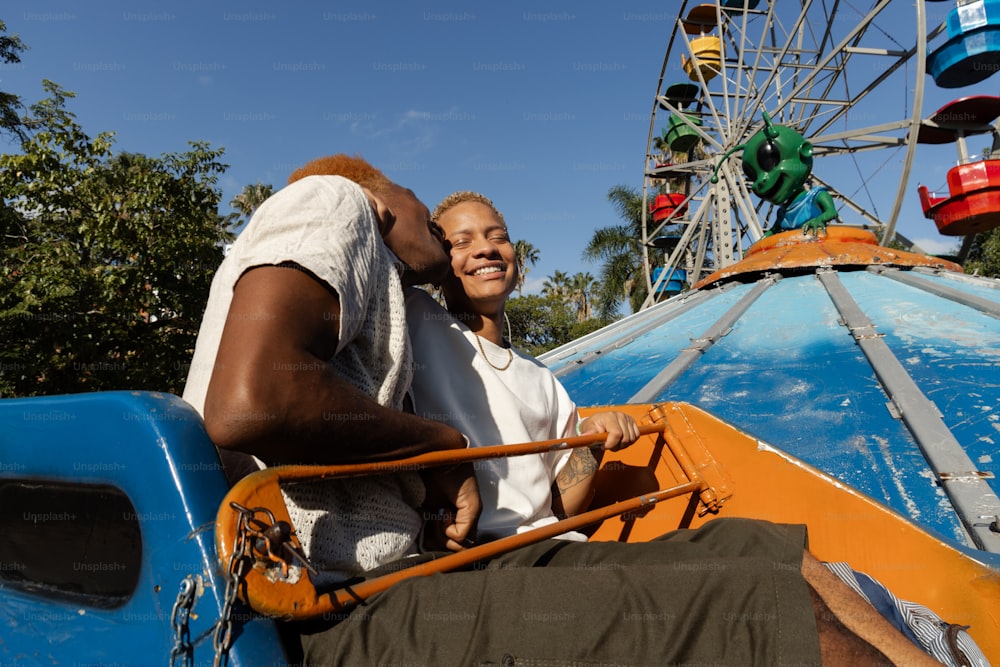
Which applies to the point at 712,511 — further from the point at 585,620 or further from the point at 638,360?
the point at 638,360

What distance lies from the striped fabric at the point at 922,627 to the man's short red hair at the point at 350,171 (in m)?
1.38

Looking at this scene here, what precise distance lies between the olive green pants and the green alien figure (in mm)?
6458

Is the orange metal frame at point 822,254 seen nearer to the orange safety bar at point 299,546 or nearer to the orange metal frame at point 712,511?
the orange metal frame at point 712,511

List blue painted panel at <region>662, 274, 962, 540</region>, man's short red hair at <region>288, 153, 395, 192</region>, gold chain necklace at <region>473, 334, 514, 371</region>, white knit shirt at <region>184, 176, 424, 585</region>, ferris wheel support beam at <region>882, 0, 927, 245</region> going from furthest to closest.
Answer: ferris wheel support beam at <region>882, 0, 927, 245</region> < blue painted panel at <region>662, 274, 962, 540</region> < gold chain necklace at <region>473, 334, 514, 371</region> < man's short red hair at <region>288, 153, 395, 192</region> < white knit shirt at <region>184, 176, 424, 585</region>

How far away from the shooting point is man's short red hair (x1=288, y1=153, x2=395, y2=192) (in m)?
1.54

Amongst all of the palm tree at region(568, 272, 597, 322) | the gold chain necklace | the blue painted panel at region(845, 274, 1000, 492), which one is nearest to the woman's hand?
the gold chain necklace

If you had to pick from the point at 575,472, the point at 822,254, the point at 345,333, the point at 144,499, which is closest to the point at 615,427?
the point at 575,472

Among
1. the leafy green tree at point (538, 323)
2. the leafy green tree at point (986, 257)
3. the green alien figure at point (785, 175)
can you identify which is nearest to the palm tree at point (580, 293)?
the leafy green tree at point (538, 323)

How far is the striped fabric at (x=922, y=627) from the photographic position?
1.30 metres

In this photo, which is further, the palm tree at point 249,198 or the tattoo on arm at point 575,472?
the palm tree at point 249,198

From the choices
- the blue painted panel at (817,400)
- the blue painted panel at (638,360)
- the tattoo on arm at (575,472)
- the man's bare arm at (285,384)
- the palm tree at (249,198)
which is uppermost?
the palm tree at (249,198)

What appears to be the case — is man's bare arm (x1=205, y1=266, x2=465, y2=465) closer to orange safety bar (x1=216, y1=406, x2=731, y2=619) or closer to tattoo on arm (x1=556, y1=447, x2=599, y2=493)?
orange safety bar (x1=216, y1=406, x2=731, y2=619)

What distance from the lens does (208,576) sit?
0.91 metres

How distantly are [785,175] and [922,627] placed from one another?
6.61 metres
